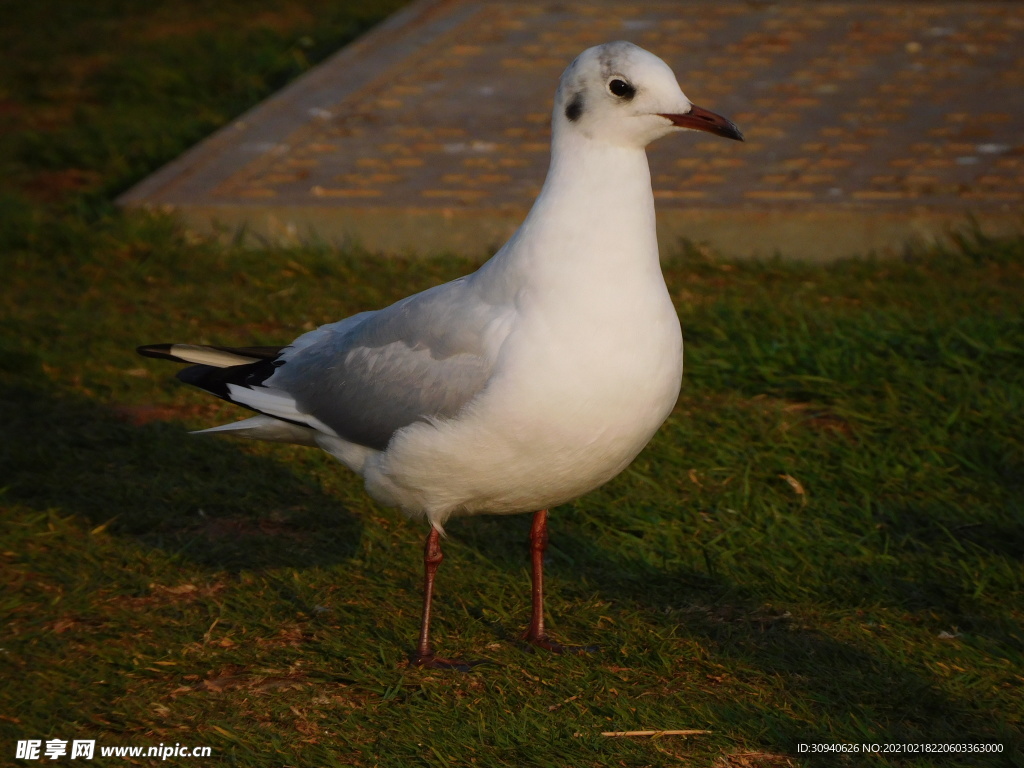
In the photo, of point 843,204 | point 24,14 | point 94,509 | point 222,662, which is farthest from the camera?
point 24,14

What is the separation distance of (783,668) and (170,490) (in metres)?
2.66

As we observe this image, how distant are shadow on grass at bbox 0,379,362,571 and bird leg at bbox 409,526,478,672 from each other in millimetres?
729

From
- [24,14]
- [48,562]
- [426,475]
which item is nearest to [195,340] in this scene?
[48,562]

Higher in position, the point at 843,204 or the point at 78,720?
the point at 843,204

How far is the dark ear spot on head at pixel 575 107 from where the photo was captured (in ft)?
12.8

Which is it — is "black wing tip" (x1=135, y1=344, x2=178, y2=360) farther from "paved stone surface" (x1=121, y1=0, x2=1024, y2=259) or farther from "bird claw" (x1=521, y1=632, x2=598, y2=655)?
"paved stone surface" (x1=121, y1=0, x2=1024, y2=259)

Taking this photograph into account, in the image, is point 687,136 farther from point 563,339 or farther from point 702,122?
point 563,339

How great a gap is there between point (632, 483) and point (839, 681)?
1565 mm

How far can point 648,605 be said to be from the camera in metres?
4.63

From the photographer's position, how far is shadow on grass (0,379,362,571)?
509cm

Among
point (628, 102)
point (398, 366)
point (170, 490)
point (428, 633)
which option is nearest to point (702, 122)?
point (628, 102)

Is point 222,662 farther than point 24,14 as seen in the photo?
No

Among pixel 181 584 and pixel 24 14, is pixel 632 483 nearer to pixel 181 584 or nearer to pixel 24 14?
pixel 181 584

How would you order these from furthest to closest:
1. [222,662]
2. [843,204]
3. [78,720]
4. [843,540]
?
[843,204]
[843,540]
[222,662]
[78,720]
